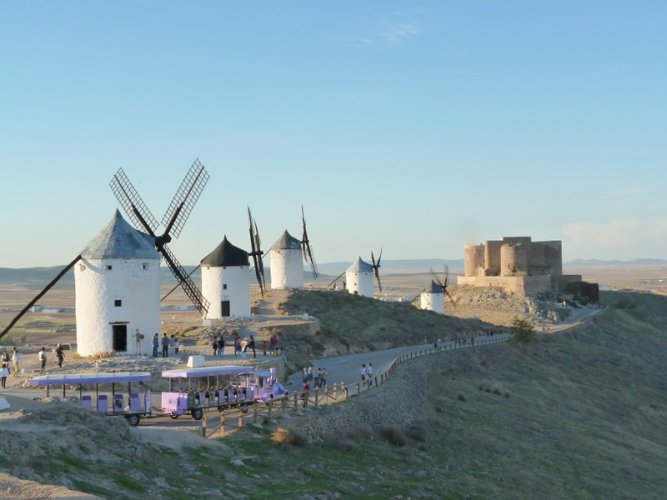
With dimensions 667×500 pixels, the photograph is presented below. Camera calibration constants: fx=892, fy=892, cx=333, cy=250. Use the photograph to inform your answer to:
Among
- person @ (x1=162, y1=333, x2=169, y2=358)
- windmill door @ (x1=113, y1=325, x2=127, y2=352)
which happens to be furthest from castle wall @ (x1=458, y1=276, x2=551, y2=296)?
windmill door @ (x1=113, y1=325, x2=127, y2=352)

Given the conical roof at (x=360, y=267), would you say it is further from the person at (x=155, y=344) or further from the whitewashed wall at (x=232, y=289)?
the person at (x=155, y=344)

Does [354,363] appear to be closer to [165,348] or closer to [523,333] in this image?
[165,348]

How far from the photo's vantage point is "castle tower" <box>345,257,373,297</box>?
7162 cm

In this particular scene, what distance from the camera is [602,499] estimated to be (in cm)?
2719

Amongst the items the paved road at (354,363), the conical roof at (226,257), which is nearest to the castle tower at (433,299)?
the paved road at (354,363)

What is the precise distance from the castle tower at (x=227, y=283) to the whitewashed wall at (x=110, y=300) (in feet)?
46.9

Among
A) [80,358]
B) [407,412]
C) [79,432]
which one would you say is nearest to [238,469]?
[79,432]

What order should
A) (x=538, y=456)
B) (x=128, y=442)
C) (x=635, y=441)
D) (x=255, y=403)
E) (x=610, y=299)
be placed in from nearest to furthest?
(x=128, y=442) → (x=255, y=403) → (x=538, y=456) → (x=635, y=441) → (x=610, y=299)

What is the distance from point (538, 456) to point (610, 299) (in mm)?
64689

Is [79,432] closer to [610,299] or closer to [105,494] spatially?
[105,494]

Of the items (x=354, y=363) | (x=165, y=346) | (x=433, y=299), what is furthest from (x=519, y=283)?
(x=165, y=346)

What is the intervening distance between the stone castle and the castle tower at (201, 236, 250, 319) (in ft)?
109

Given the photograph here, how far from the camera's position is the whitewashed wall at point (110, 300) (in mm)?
35125

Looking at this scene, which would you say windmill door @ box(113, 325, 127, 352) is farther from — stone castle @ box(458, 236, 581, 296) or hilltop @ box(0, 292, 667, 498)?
stone castle @ box(458, 236, 581, 296)
